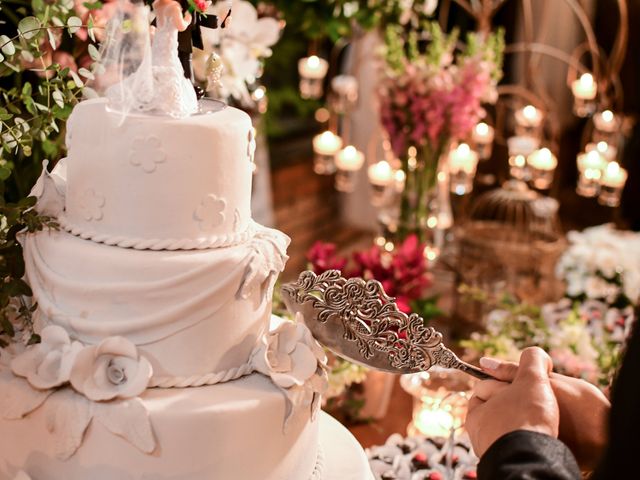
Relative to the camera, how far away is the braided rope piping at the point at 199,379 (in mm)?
1607

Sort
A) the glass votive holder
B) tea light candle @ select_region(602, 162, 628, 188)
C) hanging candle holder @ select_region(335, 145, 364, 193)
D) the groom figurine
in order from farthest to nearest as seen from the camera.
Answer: hanging candle holder @ select_region(335, 145, 364, 193), tea light candle @ select_region(602, 162, 628, 188), the glass votive holder, the groom figurine

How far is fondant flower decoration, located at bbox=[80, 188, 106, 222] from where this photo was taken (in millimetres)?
1623

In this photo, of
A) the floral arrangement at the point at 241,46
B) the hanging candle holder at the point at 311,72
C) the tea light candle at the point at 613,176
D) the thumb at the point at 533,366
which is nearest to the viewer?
the thumb at the point at 533,366

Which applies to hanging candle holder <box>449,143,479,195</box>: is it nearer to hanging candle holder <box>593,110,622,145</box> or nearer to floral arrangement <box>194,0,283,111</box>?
hanging candle holder <box>593,110,622,145</box>

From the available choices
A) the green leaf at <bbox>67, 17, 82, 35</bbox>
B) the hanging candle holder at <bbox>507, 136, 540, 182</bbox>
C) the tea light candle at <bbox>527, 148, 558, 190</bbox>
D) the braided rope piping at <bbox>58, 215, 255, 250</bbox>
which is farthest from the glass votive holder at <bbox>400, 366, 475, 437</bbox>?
the tea light candle at <bbox>527, 148, 558, 190</bbox>

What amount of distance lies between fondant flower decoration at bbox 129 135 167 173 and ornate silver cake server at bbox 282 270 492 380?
0.35m

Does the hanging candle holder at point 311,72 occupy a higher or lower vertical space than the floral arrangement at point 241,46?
lower

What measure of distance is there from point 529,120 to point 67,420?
2.79 m

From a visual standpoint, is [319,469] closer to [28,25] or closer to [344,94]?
[28,25]

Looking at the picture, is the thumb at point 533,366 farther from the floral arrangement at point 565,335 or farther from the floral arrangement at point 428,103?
the floral arrangement at point 428,103

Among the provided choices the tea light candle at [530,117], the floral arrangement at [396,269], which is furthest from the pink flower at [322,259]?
the tea light candle at [530,117]

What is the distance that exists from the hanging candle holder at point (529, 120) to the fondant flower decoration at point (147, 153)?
254cm

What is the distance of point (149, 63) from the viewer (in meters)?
1.62

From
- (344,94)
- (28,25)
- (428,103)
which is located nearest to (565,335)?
(428,103)
